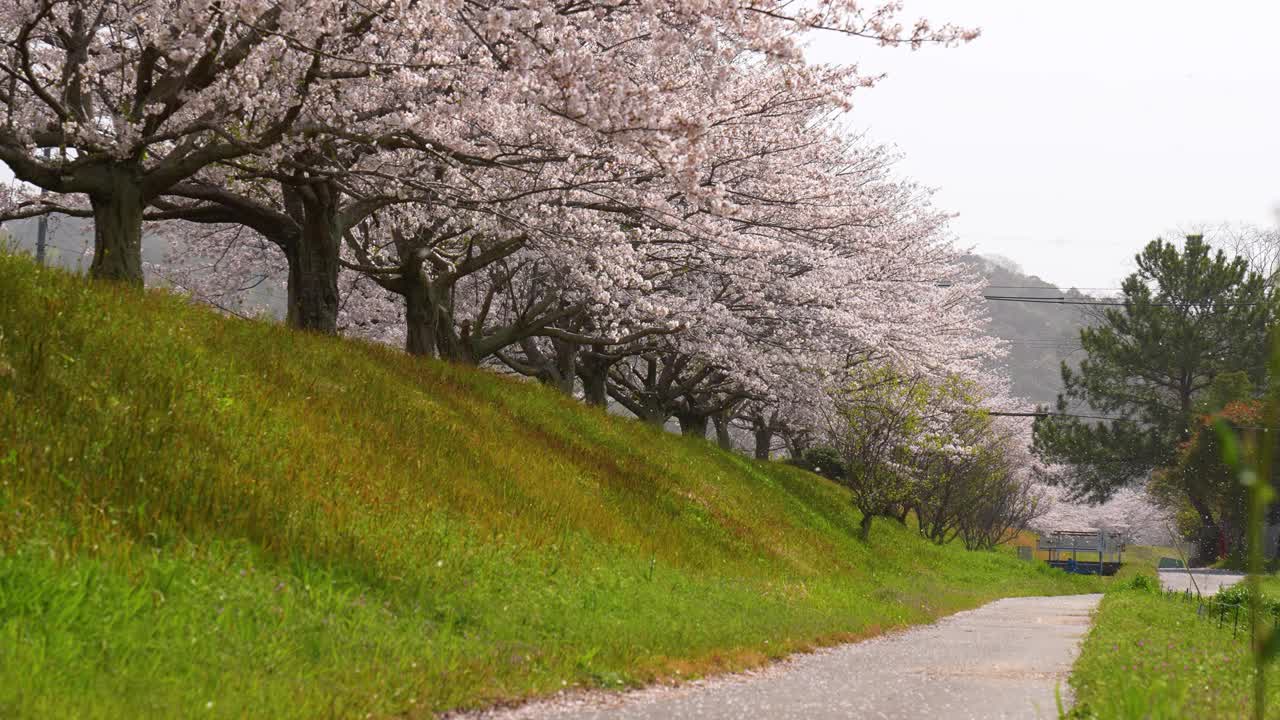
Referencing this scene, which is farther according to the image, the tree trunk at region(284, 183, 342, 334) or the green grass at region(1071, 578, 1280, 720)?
the tree trunk at region(284, 183, 342, 334)

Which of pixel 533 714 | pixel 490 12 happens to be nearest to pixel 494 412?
pixel 490 12

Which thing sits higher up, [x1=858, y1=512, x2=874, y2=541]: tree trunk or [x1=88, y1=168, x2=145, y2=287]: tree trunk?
[x1=88, y1=168, x2=145, y2=287]: tree trunk

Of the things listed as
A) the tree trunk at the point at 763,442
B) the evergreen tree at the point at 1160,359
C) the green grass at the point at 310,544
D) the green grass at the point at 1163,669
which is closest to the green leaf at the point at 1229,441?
the green grass at the point at 1163,669

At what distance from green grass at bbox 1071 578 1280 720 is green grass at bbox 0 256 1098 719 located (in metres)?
3.00

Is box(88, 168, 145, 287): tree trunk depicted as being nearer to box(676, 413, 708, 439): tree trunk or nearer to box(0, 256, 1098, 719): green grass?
box(0, 256, 1098, 719): green grass

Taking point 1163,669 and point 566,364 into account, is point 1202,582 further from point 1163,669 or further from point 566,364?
point 1163,669

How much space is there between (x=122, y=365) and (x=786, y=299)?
57.4 feet

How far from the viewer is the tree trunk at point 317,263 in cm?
1847

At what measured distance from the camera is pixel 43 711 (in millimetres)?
5152

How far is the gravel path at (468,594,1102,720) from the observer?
758cm

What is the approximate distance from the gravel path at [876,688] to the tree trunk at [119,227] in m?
9.43

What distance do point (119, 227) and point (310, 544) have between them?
7221 millimetres

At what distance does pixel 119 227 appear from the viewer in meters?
14.6

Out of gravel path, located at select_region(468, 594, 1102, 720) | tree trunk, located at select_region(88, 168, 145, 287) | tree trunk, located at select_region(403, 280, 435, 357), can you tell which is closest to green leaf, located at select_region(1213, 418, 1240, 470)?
gravel path, located at select_region(468, 594, 1102, 720)
